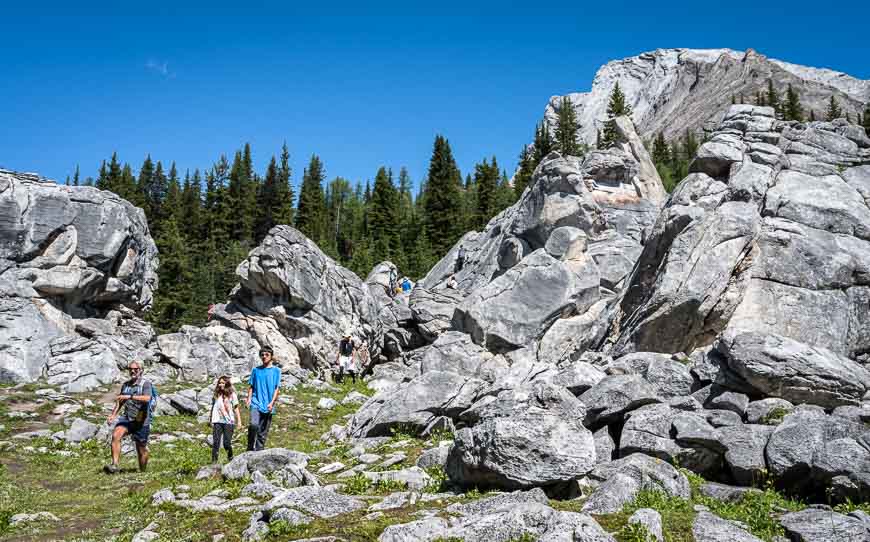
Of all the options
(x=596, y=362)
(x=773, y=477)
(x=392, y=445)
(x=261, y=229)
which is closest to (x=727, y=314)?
(x=596, y=362)

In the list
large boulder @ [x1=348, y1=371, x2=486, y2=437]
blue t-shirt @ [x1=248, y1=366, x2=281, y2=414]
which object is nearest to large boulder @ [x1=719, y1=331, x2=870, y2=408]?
large boulder @ [x1=348, y1=371, x2=486, y2=437]

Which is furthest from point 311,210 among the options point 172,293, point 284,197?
point 172,293

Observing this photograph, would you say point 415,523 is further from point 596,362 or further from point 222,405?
point 596,362

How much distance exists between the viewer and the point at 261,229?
103m

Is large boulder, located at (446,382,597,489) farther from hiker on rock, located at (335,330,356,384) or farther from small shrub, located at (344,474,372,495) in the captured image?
hiker on rock, located at (335,330,356,384)

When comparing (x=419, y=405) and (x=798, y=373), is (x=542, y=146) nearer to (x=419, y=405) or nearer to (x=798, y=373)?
(x=419, y=405)

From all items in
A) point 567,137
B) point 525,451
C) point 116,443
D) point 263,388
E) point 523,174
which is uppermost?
point 567,137

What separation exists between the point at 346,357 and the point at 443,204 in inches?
2208

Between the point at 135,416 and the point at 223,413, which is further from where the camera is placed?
the point at 223,413

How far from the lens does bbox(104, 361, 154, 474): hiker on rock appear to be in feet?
50.7

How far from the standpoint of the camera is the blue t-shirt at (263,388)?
51.4 ft

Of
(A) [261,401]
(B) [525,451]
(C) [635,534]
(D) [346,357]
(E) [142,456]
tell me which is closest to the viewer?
(C) [635,534]

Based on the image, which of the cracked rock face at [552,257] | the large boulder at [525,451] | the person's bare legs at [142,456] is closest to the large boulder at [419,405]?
the person's bare legs at [142,456]

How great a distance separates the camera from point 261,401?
15.7 m
